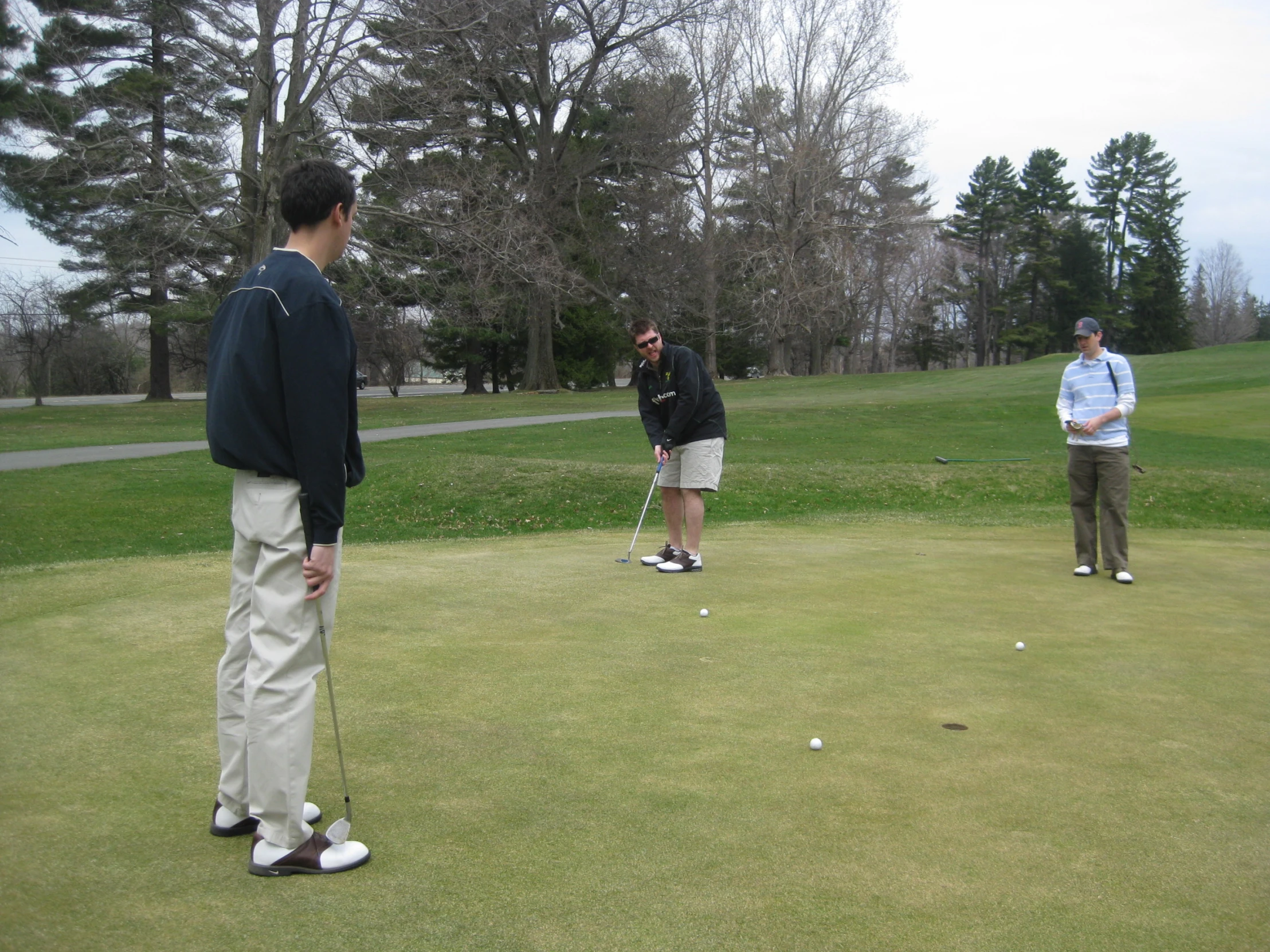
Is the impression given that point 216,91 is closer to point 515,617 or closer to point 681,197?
point 681,197

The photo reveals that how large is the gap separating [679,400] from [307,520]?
4.99 meters

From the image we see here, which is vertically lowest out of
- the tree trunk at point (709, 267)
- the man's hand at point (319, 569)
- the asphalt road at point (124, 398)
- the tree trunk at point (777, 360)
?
the man's hand at point (319, 569)

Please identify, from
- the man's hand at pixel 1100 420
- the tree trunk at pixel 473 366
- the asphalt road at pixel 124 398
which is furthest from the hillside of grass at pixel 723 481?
the tree trunk at pixel 473 366

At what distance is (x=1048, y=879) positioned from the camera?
2.81 m

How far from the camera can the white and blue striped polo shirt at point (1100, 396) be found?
7938mm

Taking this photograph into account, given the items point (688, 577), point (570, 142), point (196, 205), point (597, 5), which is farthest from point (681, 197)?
point (688, 577)

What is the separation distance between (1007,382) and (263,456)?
3372cm

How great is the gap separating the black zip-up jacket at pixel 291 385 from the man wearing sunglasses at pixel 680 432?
4.64 metres

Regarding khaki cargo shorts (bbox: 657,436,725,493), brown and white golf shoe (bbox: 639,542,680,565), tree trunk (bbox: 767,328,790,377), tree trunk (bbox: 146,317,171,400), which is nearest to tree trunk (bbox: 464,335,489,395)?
tree trunk (bbox: 146,317,171,400)

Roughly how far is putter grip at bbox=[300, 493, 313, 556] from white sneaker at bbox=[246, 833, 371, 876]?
0.81 meters

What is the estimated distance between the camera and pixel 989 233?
72.2 m

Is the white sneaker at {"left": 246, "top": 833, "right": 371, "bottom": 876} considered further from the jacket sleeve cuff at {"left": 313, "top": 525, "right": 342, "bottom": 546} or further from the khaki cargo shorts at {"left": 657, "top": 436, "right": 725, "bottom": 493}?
the khaki cargo shorts at {"left": 657, "top": 436, "right": 725, "bottom": 493}

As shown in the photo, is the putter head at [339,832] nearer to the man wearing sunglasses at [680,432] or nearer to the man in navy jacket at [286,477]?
the man in navy jacket at [286,477]

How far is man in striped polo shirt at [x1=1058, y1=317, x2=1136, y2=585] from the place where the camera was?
7789 mm
